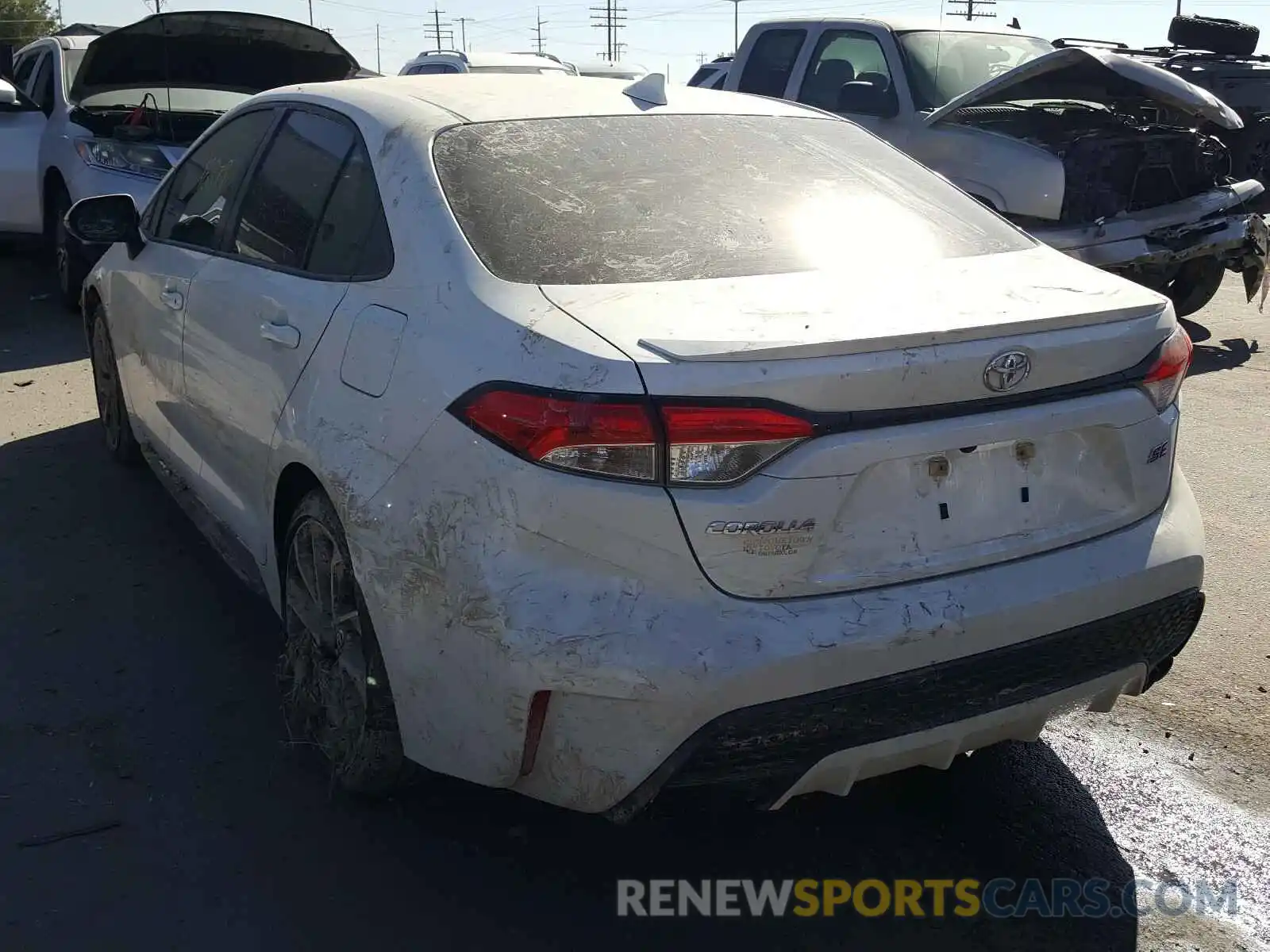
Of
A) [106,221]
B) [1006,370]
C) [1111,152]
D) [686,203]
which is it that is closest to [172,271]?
[106,221]

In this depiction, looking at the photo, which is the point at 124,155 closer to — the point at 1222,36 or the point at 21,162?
the point at 21,162

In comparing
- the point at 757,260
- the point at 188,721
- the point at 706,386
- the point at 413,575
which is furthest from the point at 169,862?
the point at 757,260

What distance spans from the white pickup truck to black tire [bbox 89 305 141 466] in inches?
194

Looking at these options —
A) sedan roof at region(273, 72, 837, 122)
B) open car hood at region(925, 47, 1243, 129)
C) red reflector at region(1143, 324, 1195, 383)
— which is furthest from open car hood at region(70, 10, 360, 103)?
red reflector at region(1143, 324, 1195, 383)

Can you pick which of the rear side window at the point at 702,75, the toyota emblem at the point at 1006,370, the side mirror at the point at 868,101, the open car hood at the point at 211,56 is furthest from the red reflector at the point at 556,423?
the rear side window at the point at 702,75

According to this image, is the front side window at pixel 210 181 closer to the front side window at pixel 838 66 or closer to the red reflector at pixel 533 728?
the red reflector at pixel 533 728

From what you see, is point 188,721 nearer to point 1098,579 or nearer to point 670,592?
point 670,592

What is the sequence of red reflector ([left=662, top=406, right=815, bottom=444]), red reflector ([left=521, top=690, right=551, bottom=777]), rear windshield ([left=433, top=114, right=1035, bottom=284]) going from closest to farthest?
red reflector ([left=662, top=406, right=815, bottom=444]) < red reflector ([left=521, top=690, right=551, bottom=777]) < rear windshield ([left=433, top=114, right=1035, bottom=284])

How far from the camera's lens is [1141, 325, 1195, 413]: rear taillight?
2801 mm

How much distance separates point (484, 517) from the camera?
2.48 m

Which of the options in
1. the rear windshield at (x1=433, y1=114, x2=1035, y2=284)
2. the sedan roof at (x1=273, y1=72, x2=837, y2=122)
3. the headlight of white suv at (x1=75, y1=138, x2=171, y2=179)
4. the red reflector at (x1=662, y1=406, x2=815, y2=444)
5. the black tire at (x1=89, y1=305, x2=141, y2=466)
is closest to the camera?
the red reflector at (x1=662, y1=406, x2=815, y2=444)

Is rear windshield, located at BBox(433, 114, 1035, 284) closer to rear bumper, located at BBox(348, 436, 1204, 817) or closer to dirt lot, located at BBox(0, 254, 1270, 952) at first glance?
rear bumper, located at BBox(348, 436, 1204, 817)

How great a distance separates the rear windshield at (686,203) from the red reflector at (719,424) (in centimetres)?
55

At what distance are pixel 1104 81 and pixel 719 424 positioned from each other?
641cm
